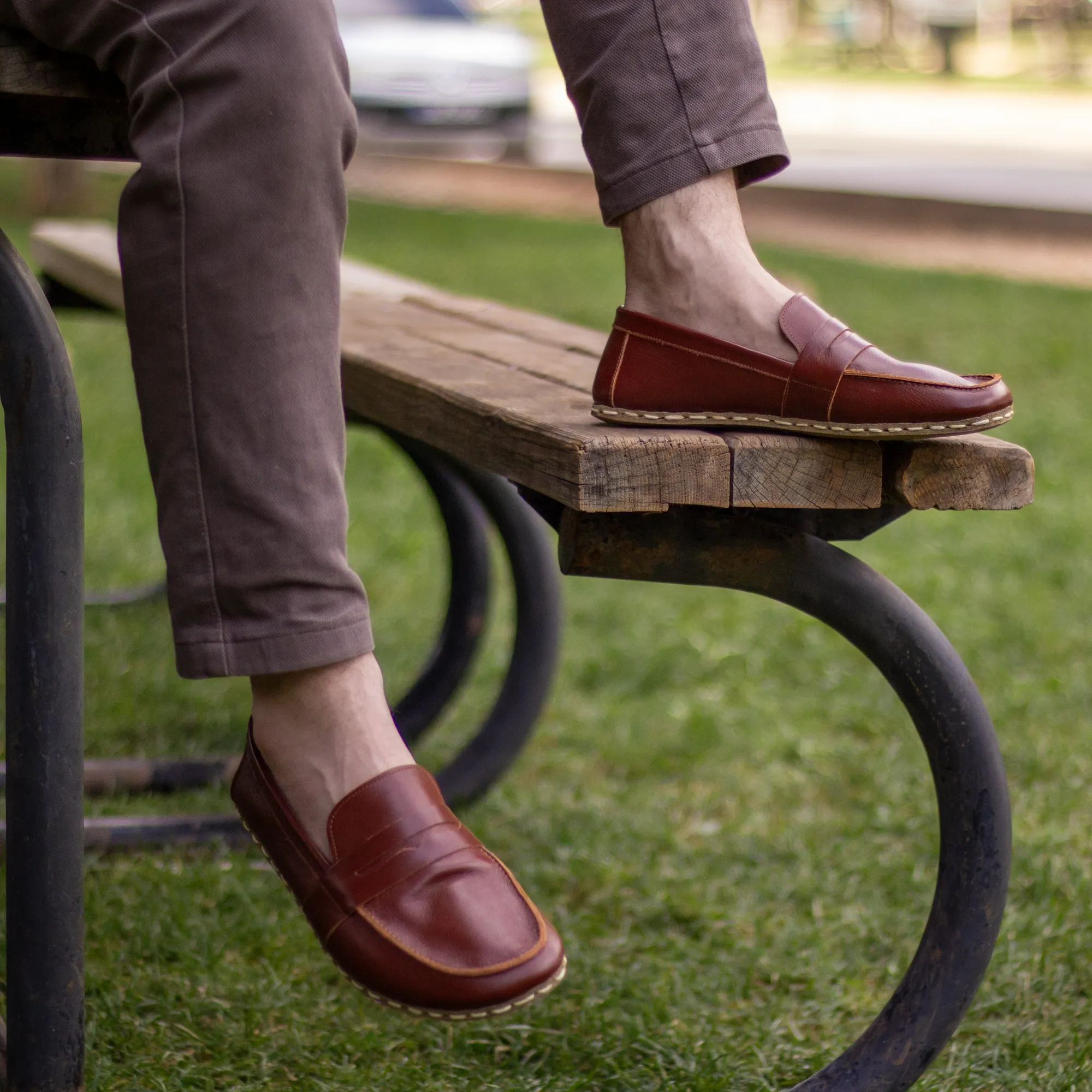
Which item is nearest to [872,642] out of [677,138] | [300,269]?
[677,138]

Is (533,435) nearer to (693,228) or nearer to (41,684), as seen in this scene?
(693,228)

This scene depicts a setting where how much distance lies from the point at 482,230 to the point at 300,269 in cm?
751

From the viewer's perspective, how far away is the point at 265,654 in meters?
1.14

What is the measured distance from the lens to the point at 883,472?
132cm

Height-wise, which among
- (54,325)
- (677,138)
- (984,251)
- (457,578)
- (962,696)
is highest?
(677,138)

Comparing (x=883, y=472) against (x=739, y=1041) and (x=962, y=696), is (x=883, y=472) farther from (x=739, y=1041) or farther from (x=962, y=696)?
(x=739, y=1041)

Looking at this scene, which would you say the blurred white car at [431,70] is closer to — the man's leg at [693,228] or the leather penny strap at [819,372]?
the man's leg at [693,228]

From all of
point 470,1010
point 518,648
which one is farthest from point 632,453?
point 518,648

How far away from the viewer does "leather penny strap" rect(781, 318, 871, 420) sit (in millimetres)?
1263

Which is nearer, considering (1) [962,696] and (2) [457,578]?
(1) [962,696]

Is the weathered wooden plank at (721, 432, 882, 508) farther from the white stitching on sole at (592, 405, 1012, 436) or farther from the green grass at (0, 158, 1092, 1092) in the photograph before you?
the green grass at (0, 158, 1092, 1092)

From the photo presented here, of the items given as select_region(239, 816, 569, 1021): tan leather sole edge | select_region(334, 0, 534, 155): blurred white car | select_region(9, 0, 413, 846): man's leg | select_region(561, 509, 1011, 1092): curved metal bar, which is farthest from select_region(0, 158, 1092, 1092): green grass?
select_region(334, 0, 534, 155): blurred white car

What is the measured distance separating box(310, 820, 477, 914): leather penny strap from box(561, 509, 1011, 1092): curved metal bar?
0.28 m

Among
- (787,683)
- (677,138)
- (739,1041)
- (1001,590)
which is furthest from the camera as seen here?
(1001,590)
